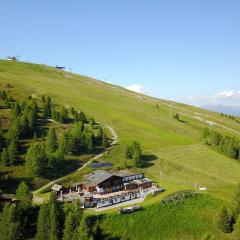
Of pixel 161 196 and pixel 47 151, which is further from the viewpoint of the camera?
pixel 47 151

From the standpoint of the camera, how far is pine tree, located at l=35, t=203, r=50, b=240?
3287 inches

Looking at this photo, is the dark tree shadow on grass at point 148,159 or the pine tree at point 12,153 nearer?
the pine tree at point 12,153

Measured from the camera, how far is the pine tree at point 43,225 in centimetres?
8350

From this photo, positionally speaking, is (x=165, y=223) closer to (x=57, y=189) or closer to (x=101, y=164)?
(x=57, y=189)

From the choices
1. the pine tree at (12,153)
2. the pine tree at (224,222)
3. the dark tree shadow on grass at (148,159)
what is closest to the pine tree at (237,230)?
the pine tree at (224,222)

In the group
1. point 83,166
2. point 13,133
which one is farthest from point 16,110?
point 83,166

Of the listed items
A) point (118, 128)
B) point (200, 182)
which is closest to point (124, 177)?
point (200, 182)

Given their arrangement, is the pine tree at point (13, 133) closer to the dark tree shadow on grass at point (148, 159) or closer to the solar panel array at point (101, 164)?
the solar panel array at point (101, 164)

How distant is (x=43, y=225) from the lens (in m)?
83.7

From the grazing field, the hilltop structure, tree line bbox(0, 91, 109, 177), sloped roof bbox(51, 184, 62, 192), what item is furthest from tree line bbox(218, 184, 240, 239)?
tree line bbox(0, 91, 109, 177)

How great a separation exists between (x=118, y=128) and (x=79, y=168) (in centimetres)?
5573

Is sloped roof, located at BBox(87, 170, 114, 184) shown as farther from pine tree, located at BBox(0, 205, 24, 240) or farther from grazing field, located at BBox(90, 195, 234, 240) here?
pine tree, located at BBox(0, 205, 24, 240)

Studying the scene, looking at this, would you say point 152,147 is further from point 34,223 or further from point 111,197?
point 34,223

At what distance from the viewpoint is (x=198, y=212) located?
101062 mm
